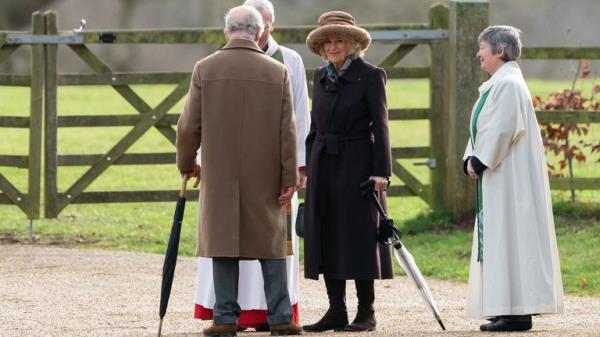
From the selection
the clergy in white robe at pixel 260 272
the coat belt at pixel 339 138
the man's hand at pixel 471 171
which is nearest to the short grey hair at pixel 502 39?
the man's hand at pixel 471 171

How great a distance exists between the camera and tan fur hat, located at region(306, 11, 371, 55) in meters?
8.64

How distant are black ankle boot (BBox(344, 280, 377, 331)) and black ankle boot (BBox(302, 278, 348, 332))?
0.27ft

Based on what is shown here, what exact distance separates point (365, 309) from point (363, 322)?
0.26 ft

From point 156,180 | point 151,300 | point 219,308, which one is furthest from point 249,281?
point 156,180

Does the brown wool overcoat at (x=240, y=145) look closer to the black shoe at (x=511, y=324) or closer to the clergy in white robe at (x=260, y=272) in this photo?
the clergy in white robe at (x=260, y=272)

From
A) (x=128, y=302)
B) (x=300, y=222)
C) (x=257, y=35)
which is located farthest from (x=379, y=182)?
(x=128, y=302)

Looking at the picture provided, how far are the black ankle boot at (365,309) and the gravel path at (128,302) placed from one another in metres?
0.15

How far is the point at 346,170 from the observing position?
8727 mm

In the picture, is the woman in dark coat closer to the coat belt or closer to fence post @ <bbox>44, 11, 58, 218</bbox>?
the coat belt

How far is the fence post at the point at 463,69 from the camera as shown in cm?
1325

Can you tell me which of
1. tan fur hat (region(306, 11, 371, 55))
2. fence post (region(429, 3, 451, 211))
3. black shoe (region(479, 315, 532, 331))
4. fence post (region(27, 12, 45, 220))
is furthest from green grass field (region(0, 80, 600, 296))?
tan fur hat (region(306, 11, 371, 55))

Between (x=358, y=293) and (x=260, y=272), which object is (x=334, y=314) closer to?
(x=358, y=293)

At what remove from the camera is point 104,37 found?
523 inches

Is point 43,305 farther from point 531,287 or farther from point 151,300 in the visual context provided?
point 531,287
